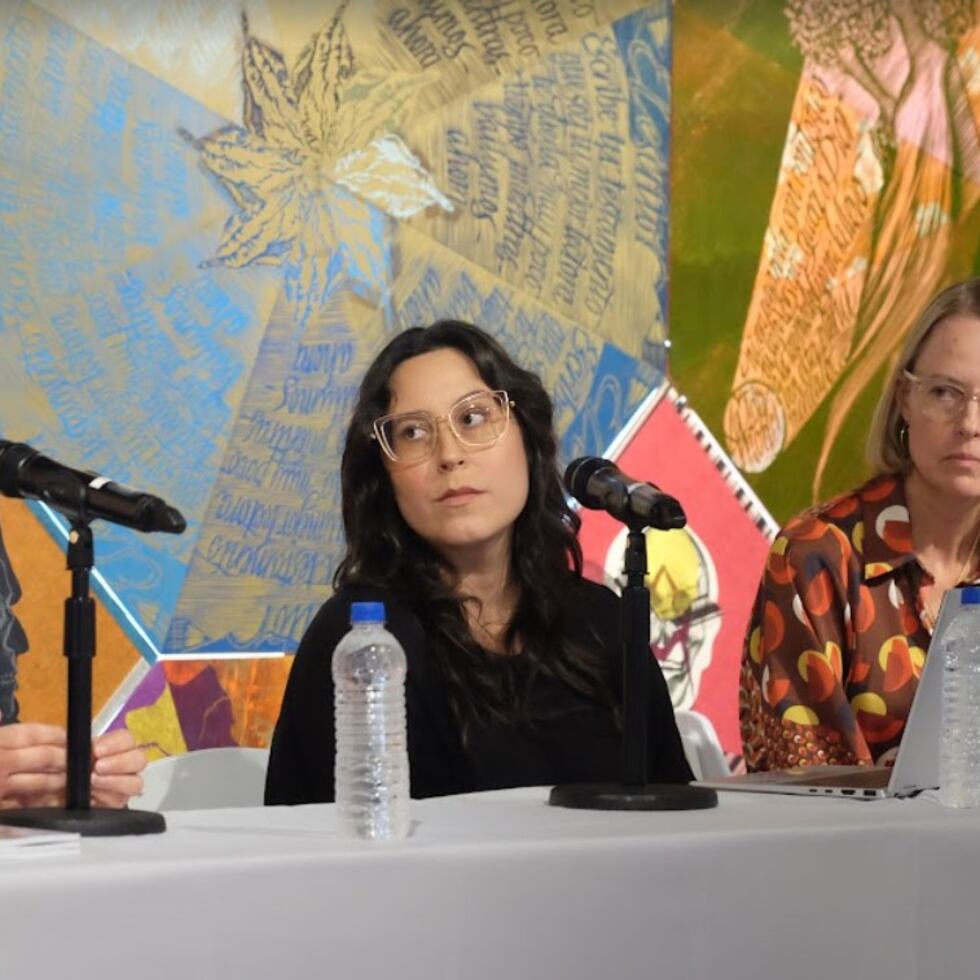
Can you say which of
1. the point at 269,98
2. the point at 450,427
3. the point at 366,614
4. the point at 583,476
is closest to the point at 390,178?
the point at 269,98

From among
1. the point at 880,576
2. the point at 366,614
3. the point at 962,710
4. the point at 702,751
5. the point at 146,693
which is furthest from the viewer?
the point at 146,693

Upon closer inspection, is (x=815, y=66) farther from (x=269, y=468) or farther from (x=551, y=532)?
(x=551, y=532)

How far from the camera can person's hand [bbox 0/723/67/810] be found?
1729 millimetres

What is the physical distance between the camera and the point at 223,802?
7.63 ft

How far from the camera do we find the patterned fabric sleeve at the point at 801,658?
91.7 inches

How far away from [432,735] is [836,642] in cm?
56

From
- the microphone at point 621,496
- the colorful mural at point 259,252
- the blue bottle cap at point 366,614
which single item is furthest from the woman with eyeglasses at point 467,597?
the colorful mural at point 259,252

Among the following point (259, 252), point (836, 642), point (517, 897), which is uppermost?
point (259, 252)

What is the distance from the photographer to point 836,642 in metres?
2.38

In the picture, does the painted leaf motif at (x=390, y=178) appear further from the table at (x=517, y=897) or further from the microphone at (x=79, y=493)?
the microphone at (x=79, y=493)

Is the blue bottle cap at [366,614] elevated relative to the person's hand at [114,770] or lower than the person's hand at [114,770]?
elevated

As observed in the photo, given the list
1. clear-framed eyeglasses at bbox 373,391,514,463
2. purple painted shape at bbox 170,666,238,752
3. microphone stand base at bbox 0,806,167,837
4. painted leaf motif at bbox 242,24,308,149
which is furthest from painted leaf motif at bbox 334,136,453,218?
microphone stand base at bbox 0,806,167,837

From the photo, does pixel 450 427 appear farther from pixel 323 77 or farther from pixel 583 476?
pixel 323 77

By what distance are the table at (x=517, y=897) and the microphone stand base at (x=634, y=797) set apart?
0.07 ft
